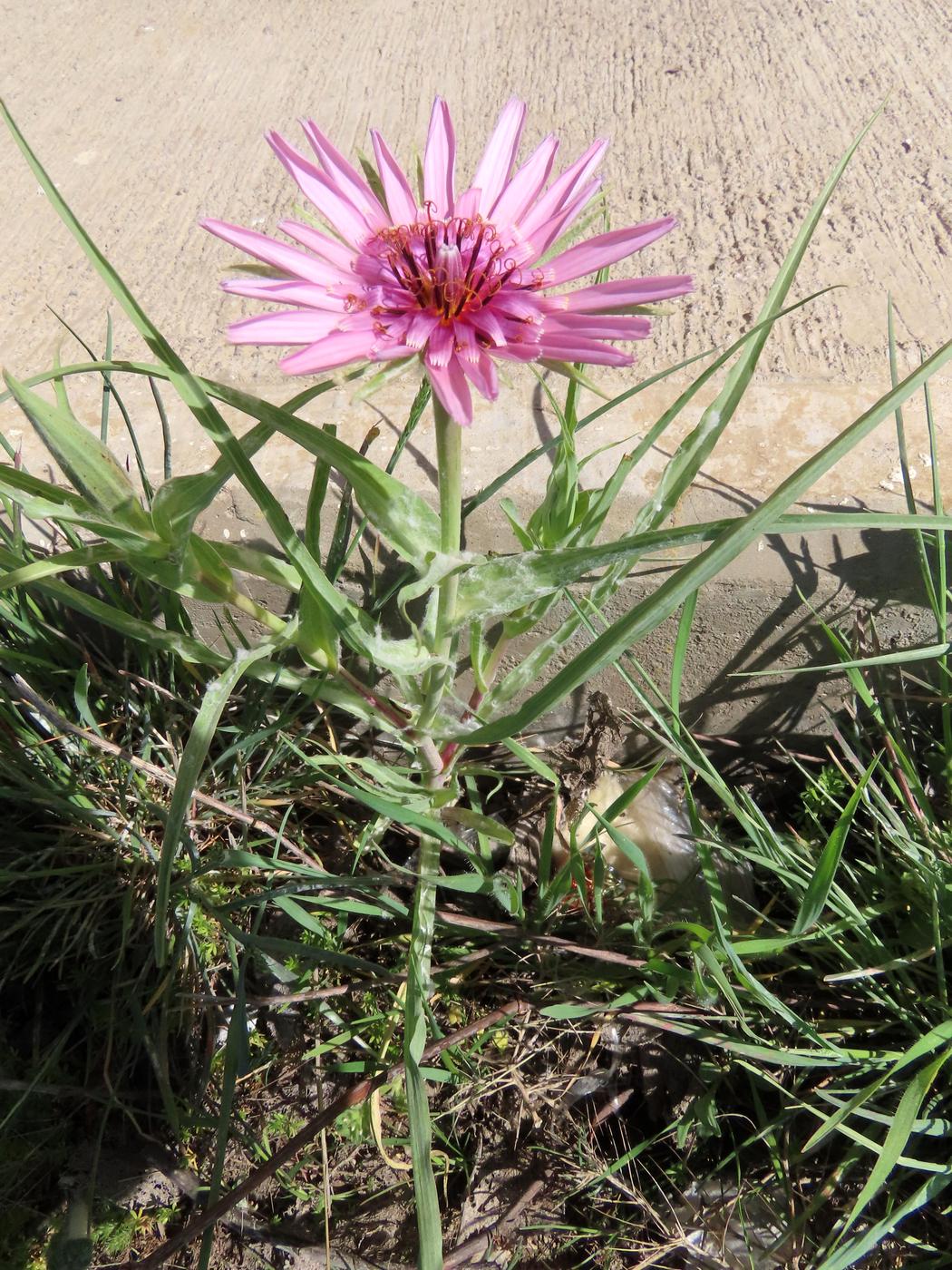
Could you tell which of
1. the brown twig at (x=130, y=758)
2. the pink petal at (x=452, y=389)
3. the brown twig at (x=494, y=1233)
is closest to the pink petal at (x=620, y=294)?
the pink petal at (x=452, y=389)

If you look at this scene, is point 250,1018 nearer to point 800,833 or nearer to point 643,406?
point 800,833

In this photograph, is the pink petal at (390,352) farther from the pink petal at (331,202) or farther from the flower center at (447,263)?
the pink petal at (331,202)

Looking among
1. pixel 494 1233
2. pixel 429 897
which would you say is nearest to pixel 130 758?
pixel 429 897

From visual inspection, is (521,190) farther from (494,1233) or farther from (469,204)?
(494,1233)

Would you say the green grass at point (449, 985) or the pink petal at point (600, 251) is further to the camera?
the green grass at point (449, 985)

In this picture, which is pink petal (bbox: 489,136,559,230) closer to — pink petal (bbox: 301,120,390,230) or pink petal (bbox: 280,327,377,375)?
pink petal (bbox: 301,120,390,230)

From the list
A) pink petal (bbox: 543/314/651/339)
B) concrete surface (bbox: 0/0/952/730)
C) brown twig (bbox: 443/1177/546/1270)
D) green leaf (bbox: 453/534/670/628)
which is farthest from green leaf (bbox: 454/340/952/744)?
brown twig (bbox: 443/1177/546/1270)
